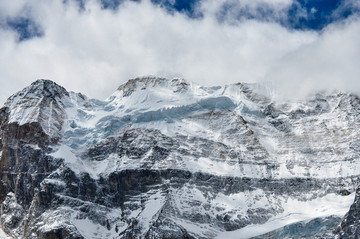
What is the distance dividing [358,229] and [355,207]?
904cm

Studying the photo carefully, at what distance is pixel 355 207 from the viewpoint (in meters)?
199

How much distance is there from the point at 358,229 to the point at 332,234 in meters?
9.50

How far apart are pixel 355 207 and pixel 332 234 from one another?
372 inches

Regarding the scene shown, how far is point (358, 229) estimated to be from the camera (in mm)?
191750

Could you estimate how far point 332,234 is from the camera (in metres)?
199
